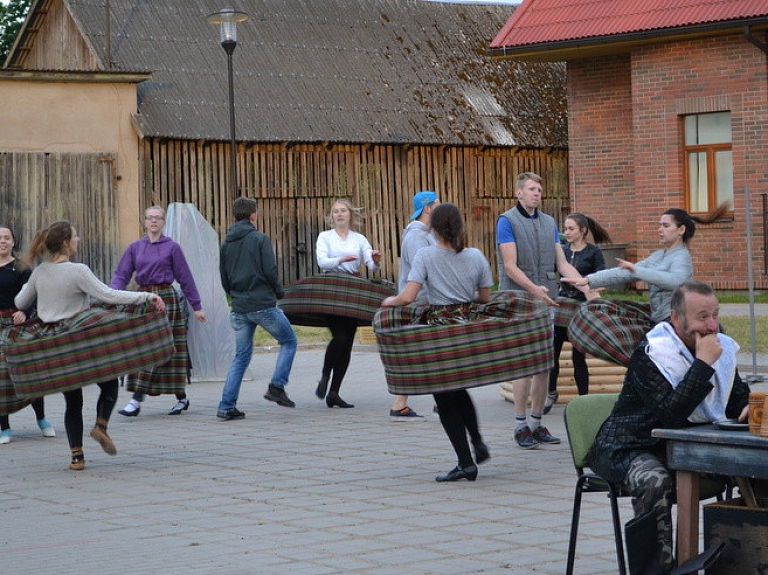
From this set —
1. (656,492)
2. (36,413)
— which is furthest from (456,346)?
(36,413)

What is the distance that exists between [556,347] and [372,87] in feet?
59.7

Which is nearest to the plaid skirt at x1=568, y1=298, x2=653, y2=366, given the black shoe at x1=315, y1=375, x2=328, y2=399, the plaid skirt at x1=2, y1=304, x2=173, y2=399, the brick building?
the plaid skirt at x1=2, y1=304, x2=173, y2=399

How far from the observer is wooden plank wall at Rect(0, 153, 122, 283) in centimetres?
2466

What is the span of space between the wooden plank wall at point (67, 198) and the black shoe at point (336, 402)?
12.1 metres

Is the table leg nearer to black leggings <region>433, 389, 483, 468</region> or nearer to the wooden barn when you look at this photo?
black leggings <region>433, 389, 483, 468</region>

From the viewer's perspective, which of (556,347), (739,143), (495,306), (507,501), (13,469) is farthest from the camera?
(739,143)

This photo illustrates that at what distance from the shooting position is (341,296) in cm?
1335

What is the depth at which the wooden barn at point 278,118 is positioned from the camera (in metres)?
25.3

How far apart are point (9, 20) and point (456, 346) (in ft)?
122

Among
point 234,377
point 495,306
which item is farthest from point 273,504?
point 234,377

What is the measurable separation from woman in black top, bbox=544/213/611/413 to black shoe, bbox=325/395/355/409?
195 centimetres

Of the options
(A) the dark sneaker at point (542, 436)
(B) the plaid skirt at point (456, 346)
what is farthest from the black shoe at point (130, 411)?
(B) the plaid skirt at point (456, 346)

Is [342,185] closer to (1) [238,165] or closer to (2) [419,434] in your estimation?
(1) [238,165]

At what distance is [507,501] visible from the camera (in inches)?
333
